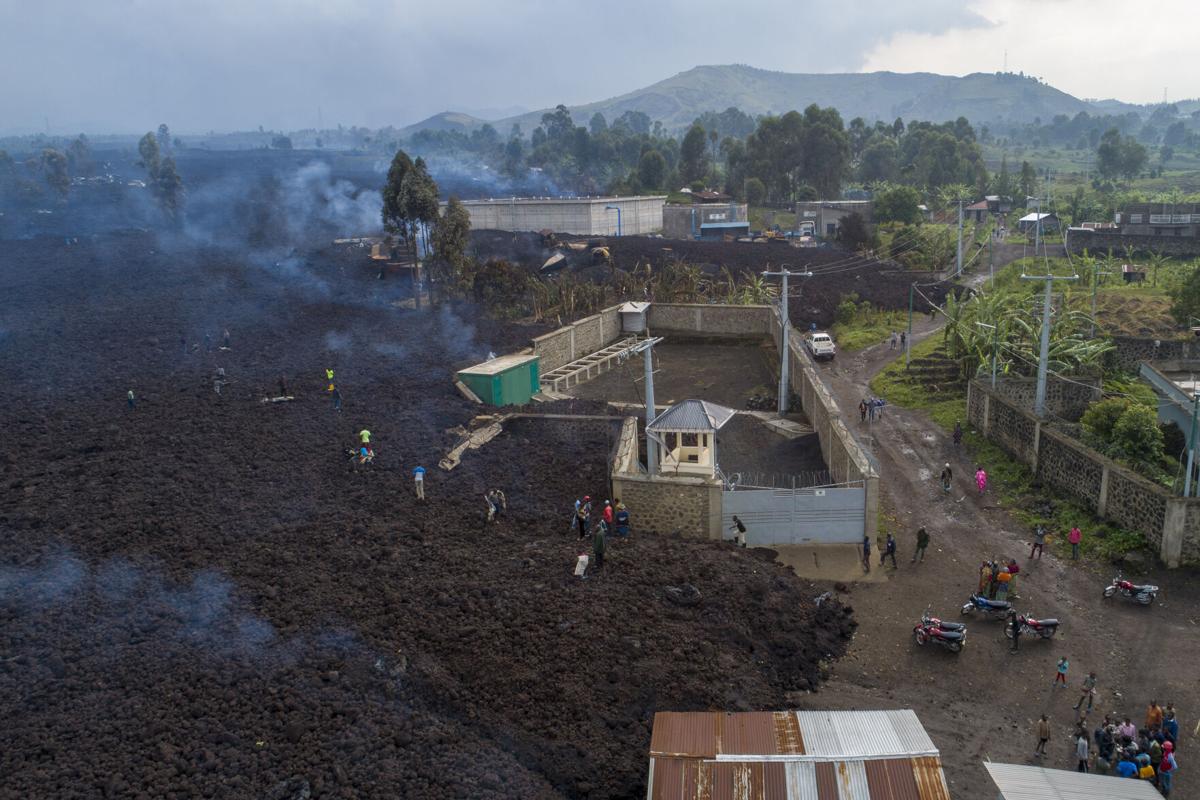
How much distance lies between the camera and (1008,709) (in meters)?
13.3

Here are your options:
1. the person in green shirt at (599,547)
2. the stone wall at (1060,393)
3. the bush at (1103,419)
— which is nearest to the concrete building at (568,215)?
the stone wall at (1060,393)

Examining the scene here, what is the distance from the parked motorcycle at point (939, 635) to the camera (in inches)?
579

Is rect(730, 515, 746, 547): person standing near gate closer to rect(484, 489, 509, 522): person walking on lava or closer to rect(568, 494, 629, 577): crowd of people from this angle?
rect(568, 494, 629, 577): crowd of people

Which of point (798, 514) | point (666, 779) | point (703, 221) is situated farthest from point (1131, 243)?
point (666, 779)

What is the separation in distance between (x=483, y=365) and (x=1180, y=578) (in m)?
20.1

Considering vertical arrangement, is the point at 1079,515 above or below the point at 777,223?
below

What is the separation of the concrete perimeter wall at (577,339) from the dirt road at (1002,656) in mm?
17503

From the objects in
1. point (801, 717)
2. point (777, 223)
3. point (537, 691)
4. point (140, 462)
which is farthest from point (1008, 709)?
point (777, 223)

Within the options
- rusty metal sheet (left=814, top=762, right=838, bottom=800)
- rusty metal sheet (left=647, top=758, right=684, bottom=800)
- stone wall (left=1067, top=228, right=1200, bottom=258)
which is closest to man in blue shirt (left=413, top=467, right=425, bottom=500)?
rusty metal sheet (left=647, top=758, right=684, bottom=800)

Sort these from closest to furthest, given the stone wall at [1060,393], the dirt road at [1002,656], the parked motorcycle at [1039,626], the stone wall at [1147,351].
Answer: the dirt road at [1002,656]
the parked motorcycle at [1039,626]
the stone wall at [1060,393]
the stone wall at [1147,351]

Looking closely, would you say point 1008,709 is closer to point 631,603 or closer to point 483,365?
point 631,603

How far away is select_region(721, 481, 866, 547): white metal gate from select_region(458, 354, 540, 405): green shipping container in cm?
1081

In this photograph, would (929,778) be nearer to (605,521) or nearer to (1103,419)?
(605,521)

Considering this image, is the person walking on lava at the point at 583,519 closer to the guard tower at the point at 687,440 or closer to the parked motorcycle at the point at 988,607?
the guard tower at the point at 687,440
